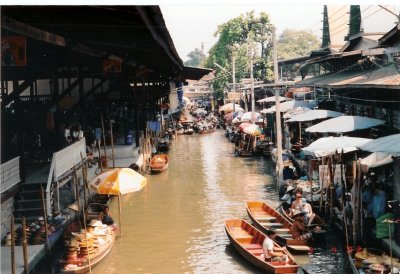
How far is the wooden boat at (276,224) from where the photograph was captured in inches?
541

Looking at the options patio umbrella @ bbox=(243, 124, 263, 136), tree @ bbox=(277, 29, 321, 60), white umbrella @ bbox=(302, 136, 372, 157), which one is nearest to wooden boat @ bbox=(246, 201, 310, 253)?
white umbrella @ bbox=(302, 136, 372, 157)

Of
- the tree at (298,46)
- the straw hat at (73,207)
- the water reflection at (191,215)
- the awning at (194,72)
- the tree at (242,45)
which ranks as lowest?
the water reflection at (191,215)

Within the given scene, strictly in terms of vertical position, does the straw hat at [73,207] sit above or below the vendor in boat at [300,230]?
above

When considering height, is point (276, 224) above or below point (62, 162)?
below

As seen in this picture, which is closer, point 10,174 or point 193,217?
point 10,174

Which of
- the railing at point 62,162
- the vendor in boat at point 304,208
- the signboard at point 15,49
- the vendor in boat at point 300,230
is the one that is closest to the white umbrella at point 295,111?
the vendor in boat at point 304,208

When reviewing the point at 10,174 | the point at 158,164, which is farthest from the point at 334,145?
the point at 158,164

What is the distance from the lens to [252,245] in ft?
45.9

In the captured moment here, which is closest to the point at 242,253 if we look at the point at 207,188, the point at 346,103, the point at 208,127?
the point at 207,188

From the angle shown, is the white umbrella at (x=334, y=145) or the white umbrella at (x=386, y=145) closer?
the white umbrella at (x=386, y=145)

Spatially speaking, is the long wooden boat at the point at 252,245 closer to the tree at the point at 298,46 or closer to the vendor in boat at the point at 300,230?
the vendor in boat at the point at 300,230

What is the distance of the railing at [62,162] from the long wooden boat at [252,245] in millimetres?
5003

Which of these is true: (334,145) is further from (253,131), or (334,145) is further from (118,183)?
(253,131)

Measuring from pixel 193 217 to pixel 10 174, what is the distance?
6956 millimetres
